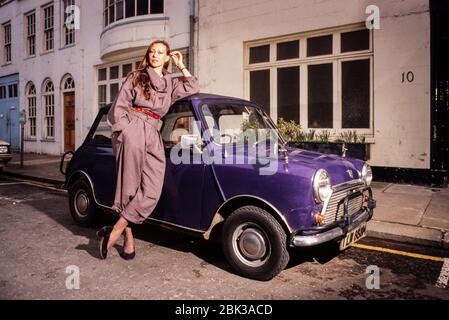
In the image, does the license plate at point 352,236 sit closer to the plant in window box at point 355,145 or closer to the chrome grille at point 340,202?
the chrome grille at point 340,202

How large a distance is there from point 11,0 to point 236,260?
2031 centimetres

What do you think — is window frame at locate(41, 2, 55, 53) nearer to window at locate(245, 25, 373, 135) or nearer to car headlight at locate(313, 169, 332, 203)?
window at locate(245, 25, 373, 135)

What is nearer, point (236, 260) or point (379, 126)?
point (236, 260)

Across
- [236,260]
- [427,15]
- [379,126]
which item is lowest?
[236,260]

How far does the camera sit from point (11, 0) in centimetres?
1880

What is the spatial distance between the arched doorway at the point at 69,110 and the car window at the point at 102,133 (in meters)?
11.5

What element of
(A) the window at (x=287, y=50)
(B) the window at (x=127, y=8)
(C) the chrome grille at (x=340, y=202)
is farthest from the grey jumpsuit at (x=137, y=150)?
(B) the window at (x=127, y=8)

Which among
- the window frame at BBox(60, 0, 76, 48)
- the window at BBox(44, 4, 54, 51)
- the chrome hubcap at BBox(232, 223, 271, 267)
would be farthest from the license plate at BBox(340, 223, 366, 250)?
the window at BBox(44, 4, 54, 51)

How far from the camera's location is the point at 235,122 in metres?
4.48

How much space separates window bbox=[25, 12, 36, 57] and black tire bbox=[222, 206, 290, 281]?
58.9 ft

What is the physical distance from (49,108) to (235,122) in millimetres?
15144

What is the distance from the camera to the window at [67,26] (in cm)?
1582
